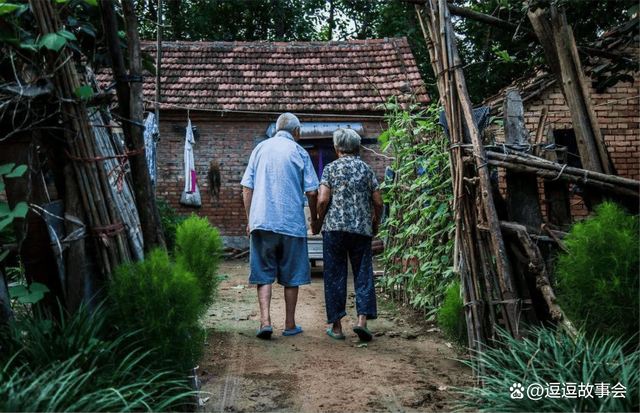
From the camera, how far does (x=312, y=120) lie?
615 inches

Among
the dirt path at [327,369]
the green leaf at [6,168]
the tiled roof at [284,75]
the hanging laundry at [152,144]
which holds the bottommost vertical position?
the dirt path at [327,369]

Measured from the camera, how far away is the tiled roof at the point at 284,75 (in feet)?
51.1

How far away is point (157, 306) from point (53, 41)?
136 cm

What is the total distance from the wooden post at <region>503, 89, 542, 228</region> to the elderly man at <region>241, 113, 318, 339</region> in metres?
2.14

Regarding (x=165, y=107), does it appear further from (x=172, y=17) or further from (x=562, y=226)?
(x=562, y=226)

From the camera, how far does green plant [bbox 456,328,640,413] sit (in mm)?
2752

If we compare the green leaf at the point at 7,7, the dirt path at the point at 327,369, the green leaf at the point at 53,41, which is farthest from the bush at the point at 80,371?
the green leaf at the point at 7,7

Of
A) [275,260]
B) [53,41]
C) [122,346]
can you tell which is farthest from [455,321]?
[53,41]

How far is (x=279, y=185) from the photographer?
5762mm

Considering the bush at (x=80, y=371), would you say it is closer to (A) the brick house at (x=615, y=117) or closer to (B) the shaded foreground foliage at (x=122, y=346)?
(B) the shaded foreground foliage at (x=122, y=346)

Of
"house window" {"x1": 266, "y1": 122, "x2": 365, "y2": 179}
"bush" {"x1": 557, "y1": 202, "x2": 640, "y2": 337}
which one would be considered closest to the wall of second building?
"house window" {"x1": 266, "y1": 122, "x2": 365, "y2": 179}

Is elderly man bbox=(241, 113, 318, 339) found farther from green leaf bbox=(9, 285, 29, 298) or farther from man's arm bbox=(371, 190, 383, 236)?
green leaf bbox=(9, 285, 29, 298)

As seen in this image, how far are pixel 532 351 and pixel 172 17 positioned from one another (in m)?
23.1

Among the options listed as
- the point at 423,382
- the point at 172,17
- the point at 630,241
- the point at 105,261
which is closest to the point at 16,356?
the point at 105,261
